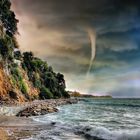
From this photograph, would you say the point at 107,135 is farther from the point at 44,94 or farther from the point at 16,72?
the point at 44,94

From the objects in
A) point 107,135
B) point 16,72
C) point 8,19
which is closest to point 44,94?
point 8,19

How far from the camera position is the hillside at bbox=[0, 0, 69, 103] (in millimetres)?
52969

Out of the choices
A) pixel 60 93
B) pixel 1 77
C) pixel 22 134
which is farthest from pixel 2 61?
pixel 60 93

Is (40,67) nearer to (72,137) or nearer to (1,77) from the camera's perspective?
(1,77)

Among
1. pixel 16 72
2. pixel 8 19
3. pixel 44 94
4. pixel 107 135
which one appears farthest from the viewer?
pixel 44 94

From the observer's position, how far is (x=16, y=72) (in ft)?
207

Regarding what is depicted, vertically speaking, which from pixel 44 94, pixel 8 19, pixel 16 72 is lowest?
pixel 44 94

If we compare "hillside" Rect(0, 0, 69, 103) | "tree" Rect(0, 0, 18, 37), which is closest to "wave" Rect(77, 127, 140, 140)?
"hillside" Rect(0, 0, 69, 103)

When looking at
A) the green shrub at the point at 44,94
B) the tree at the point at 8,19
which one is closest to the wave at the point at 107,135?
the tree at the point at 8,19

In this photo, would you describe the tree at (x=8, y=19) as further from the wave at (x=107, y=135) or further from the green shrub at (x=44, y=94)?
the wave at (x=107, y=135)

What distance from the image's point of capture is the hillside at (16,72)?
174 feet

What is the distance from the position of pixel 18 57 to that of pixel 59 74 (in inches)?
2011

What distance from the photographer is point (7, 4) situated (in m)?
71.6

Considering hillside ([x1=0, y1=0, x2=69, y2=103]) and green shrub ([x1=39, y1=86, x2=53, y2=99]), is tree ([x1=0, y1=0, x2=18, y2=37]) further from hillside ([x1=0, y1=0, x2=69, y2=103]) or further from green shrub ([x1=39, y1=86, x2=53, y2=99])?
green shrub ([x1=39, y1=86, x2=53, y2=99])
